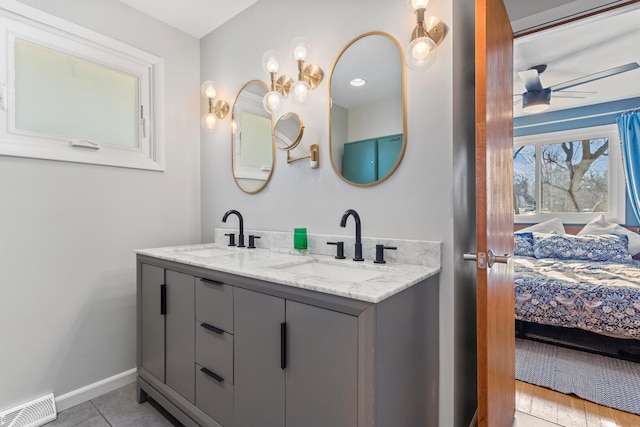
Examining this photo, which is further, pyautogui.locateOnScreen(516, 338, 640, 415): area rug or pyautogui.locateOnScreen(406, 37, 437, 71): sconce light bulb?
pyautogui.locateOnScreen(516, 338, 640, 415): area rug

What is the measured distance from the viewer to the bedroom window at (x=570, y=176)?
4.30 metres

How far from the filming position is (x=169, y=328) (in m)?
1.71

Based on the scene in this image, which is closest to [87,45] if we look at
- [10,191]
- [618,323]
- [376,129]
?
[10,191]

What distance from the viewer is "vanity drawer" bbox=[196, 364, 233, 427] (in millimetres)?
1356

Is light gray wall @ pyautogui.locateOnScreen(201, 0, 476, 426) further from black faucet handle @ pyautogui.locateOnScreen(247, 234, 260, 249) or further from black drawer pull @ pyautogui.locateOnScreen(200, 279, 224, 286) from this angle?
black drawer pull @ pyautogui.locateOnScreen(200, 279, 224, 286)

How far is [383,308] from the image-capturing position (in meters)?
0.99

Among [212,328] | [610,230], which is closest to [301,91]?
[212,328]

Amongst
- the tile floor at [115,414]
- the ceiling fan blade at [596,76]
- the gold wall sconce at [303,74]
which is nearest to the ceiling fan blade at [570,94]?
the ceiling fan blade at [596,76]

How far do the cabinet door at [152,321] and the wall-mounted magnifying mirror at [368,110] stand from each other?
1.22 meters

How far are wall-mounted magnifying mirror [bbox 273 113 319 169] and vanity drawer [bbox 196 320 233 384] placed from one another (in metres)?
1.01

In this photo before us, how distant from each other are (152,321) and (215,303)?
687 millimetres

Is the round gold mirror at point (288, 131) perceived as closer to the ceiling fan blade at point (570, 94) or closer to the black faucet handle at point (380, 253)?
the black faucet handle at point (380, 253)

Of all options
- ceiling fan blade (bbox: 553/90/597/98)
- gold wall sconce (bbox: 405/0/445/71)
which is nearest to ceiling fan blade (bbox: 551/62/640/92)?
ceiling fan blade (bbox: 553/90/597/98)

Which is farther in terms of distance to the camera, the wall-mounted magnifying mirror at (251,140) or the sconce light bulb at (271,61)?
the wall-mounted magnifying mirror at (251,140)
